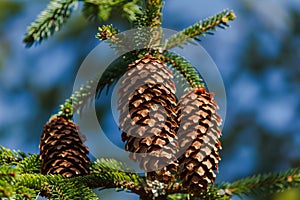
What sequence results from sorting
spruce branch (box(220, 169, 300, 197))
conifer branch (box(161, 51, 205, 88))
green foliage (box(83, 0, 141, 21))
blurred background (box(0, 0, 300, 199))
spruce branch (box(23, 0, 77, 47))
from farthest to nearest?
blurred background (box(0, 0, 300, 199)) → green foliage (box(83, 0, 141, 21)) → spruce branch (box(23, 0, 77, 47)) → conifer branch (box(161, 51, 205, 88)) → spruce branch (box(220, 169, 300, 197))

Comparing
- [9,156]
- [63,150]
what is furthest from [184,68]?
[9,156]

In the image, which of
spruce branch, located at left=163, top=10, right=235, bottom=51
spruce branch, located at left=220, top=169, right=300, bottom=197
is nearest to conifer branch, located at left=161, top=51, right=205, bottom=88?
spruce branch, located at left=163, top=10, right=235, bottom=51

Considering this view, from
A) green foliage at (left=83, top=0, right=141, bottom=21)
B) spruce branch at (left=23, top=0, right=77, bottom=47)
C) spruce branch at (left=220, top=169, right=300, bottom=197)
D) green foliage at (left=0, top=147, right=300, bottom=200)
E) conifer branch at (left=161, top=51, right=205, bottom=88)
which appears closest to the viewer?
green foliage at (left=0, top=147, right=300, bottom=200)

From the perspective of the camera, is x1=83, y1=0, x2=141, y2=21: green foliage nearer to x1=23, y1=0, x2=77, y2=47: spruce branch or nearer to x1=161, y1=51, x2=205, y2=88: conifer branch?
x1=23, y1=0, x2=77, y2=47: spruce branch

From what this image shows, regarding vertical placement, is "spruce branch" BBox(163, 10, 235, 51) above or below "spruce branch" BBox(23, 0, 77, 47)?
below

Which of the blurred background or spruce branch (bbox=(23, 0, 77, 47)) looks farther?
the blurred background

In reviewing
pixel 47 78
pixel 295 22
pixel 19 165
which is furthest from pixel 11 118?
pixel 19 165

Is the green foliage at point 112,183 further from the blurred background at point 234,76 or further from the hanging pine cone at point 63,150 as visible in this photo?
the blurred background at point 234,76

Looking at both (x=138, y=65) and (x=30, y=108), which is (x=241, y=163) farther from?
(x=138, y=65)
